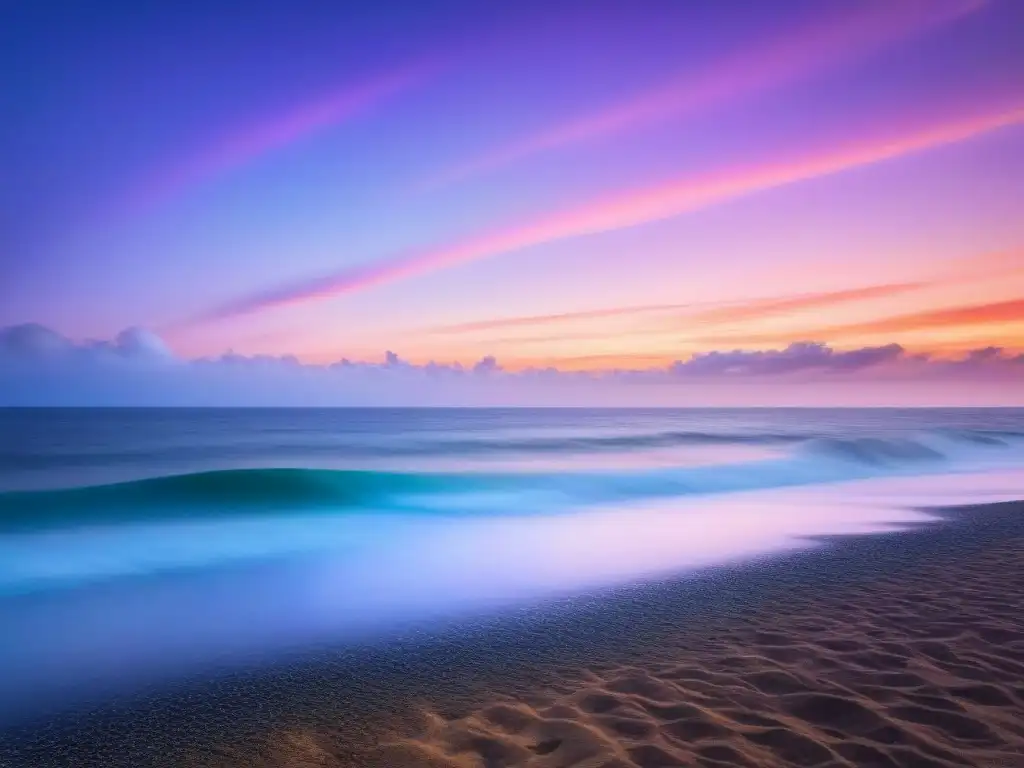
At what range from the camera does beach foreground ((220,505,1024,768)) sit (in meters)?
3.77

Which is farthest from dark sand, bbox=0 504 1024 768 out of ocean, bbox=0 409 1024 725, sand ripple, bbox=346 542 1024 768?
ocean, bbox=0 409 1024 725

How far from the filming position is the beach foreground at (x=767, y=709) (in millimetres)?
3773

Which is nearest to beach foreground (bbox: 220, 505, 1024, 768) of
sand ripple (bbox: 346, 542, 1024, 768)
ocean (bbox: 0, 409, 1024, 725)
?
sand ripple (bbox: 346, 542, 1024, 768)

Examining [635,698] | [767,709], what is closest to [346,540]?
[635,698]

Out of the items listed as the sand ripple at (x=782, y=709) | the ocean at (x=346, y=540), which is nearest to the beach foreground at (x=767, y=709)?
the sand ripple at (x=782, y=709)

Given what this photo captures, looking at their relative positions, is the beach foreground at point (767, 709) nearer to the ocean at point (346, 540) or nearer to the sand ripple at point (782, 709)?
the sand ripple at point (782, 709)

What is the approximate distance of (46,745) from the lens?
164 inches

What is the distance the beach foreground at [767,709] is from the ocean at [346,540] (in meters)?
2.18

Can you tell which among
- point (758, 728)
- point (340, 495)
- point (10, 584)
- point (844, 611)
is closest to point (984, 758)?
point (758, 728)

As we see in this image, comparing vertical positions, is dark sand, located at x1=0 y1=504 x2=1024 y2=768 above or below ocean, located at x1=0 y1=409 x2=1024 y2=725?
above

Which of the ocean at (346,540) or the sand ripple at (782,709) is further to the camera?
the ocean at (346,540)

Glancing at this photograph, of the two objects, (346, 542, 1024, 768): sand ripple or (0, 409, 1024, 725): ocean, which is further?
(0, 409, 1024, 725): ocean

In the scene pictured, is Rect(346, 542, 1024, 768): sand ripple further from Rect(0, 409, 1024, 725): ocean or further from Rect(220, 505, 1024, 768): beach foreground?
Rect(0, 409, 1024, 725): ocean

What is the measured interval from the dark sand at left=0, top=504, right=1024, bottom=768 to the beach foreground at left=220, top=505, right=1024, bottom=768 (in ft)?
0.05
